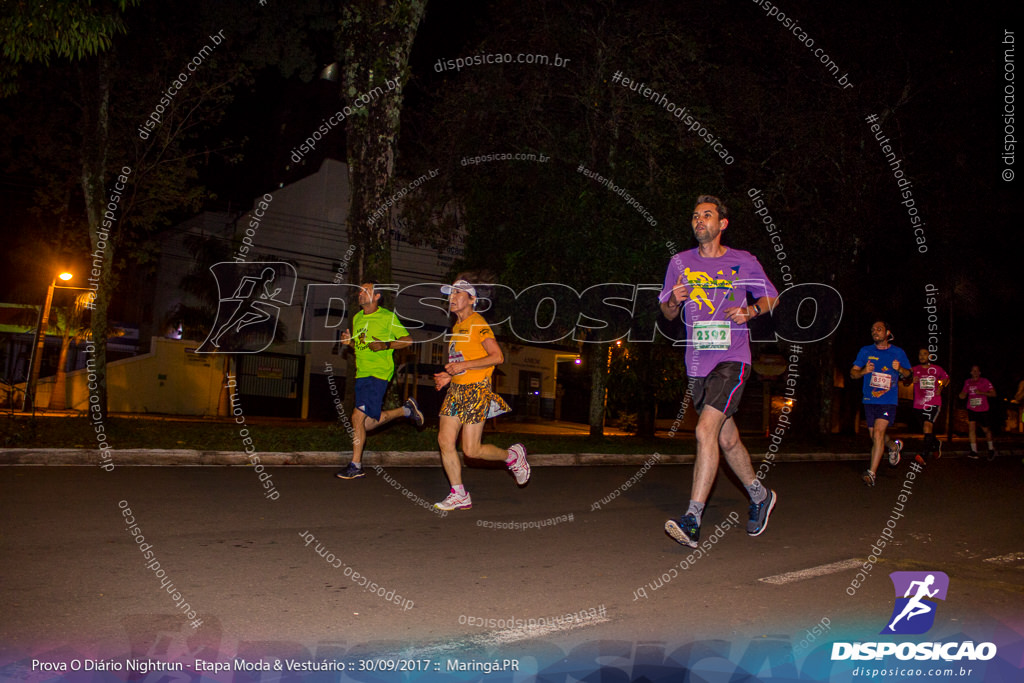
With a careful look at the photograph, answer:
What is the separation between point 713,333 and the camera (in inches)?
225

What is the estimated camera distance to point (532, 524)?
22.1 ft

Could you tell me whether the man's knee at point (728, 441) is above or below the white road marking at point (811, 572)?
above

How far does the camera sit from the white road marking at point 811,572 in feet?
16.5

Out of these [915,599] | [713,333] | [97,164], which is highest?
[97,164]

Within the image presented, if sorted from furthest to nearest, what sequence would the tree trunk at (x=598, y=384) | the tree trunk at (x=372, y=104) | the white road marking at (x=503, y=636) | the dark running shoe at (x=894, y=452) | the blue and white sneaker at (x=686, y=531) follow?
the tree trunk at (x=598, y=384), the tree trunk at (x=372, y=104), the dark running shoe at (x=894, y=452), the blue and white sneaker at (x=686, y=531), the white road marking at (x=503, y=636)

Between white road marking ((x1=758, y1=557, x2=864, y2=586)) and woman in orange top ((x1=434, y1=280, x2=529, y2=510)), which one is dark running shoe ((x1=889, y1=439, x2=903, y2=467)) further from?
woman in orange top ((x1=434, y1=280, x2=529, y2=510))

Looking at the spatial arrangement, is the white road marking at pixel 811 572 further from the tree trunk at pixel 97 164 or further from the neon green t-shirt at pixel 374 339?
the tree trunk at pixel 97 164

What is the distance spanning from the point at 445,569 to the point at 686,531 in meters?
1.55

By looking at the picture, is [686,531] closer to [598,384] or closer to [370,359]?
[370,359]

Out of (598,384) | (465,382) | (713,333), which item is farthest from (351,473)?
(598,384)

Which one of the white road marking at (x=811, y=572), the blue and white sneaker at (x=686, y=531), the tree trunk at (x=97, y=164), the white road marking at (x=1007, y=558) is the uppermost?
the tree trunk at (x=97, y=164)

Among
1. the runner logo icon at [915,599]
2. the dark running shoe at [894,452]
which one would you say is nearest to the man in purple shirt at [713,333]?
the runner logo icon at [915,599]

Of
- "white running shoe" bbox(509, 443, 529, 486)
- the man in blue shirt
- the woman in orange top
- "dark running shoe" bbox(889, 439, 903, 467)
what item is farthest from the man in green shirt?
"dark running shoe" bbox(889, 439, 903, 467)

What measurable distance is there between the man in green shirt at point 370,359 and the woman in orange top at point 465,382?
6.94 ft
